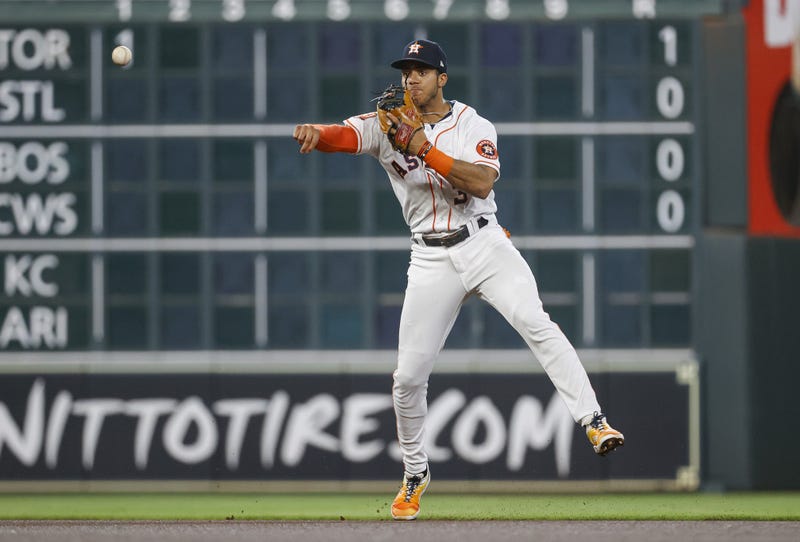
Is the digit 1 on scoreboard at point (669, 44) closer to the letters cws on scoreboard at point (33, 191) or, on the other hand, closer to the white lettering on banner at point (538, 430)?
the white lettering on banner at point (538, 430)

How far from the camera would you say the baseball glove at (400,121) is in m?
6.85

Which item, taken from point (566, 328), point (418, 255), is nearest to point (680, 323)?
point (566, 328)

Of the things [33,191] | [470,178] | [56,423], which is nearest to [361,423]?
[56,423]

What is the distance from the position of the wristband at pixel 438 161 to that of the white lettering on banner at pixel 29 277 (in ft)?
14.5

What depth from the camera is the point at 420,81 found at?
7188mm

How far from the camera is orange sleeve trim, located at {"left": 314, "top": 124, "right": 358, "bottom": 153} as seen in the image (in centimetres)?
703

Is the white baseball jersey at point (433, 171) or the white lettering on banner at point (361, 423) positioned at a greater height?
the white baseball jersey at point (433, 171)

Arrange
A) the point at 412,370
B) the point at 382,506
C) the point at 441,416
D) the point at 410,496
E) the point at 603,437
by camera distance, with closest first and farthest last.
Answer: the point at 603,437 → the point at 412,370 → the point at 410,496 → the point at 382,506 → the point at 441,416

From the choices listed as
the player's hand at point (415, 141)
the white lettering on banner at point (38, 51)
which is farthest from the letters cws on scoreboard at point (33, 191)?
the player's hand at point (415, 141)

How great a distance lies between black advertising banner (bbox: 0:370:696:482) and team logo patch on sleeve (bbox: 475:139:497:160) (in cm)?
356

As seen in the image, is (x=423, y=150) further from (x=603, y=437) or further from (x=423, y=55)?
(x=603, y=437)

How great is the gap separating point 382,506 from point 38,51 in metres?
3.92

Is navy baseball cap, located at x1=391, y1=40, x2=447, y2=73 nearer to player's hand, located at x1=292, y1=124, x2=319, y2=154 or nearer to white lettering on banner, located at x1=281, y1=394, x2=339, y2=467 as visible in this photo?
player's hand, located at x1=292, y1=124, x2=319, y2=154

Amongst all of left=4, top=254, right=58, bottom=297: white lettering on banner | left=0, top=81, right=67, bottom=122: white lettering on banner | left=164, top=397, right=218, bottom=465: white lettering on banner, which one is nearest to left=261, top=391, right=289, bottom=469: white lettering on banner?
left=164, top=397, right=218, bottom=465: white lettering on banner
